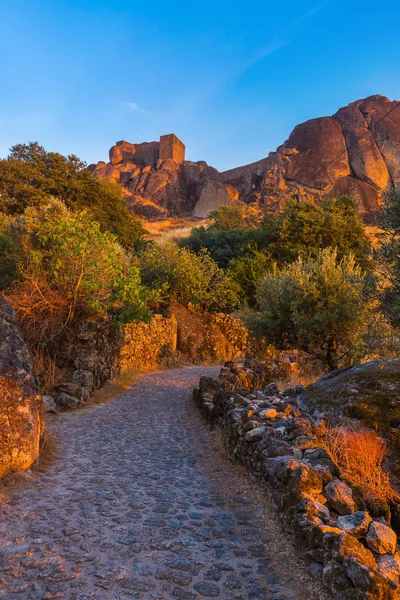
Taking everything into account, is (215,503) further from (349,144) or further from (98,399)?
(349,144)

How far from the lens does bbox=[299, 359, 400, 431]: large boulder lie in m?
5.37

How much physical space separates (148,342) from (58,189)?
65.2 ft

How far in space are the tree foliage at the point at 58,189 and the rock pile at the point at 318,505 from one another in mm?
26366

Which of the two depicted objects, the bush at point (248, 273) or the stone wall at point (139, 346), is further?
the bush at point (248, 273)

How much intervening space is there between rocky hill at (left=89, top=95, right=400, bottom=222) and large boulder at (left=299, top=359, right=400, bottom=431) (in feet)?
169

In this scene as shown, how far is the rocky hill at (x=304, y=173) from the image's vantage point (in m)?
61.2

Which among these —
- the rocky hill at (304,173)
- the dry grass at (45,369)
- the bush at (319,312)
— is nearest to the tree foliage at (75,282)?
the dry grass at (45,369)

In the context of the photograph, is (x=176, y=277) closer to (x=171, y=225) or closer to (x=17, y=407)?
(x=17, y=407)

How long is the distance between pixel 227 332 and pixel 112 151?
81.5 m

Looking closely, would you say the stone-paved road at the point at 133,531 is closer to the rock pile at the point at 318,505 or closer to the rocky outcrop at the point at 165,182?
the rock pile at the point at 318,505

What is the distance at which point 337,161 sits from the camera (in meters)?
62.2

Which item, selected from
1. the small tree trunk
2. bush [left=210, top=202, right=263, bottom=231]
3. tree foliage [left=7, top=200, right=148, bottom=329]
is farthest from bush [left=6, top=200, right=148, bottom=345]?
bush [left=210, top=202, right=263, bottom=231]

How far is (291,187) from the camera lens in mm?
61906

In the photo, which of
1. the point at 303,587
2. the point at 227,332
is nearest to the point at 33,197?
the point at 227,332
